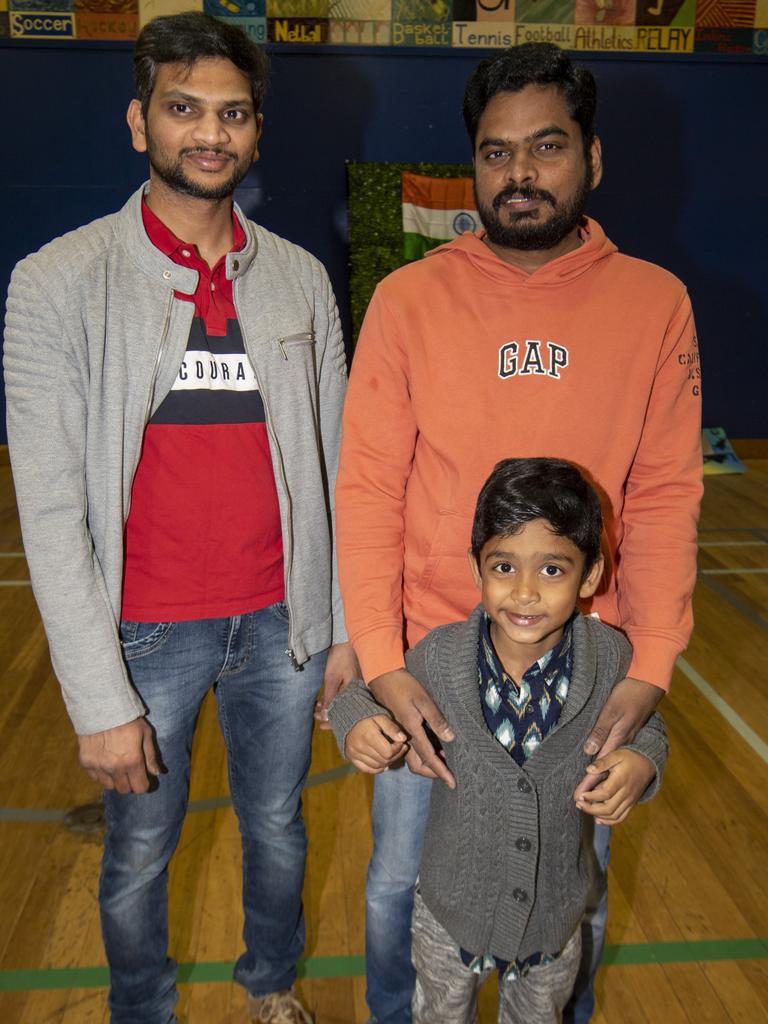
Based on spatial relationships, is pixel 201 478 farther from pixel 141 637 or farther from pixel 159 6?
pixel 159 6

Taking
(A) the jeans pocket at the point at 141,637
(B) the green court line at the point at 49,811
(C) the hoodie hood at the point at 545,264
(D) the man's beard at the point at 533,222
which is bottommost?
(B) the green court line at the point at 49,811

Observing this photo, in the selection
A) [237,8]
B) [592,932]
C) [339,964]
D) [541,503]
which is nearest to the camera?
[541,503]

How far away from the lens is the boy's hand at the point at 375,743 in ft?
4.48

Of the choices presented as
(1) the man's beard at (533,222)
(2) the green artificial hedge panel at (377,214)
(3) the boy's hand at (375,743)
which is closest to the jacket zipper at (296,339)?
(1) the man's beard at (533,222)

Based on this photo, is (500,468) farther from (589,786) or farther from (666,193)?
(666,193)

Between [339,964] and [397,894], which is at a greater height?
[397,894]

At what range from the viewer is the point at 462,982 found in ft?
4.84

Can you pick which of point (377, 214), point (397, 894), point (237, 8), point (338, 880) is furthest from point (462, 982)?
point (237, 8)

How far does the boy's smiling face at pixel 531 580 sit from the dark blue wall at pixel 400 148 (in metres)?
5.79

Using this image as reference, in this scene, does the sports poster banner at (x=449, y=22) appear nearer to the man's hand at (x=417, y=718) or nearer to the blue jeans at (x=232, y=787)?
the blue jeans at (x=232, y=787)

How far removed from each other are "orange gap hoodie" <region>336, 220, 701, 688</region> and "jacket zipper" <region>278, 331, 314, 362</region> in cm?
13

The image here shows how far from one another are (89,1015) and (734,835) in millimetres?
1708

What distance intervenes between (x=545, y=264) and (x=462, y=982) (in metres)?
1.13

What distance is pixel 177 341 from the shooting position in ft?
4.89
